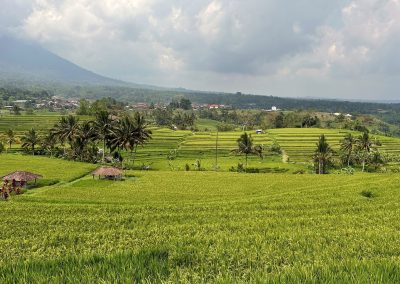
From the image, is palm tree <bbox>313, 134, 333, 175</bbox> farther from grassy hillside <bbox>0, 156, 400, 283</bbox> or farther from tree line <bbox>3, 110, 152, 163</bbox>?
grassy hillside <bbox>0, 156, 400, 283</bbox>

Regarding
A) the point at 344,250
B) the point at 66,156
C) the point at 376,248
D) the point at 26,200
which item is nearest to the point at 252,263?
the point at 344,250

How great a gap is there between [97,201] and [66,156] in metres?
52.0

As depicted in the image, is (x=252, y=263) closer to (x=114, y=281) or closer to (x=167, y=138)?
(x=114, y=281)

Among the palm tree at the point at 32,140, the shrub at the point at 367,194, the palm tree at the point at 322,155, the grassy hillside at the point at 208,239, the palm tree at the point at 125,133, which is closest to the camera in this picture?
the grassy hillside at the point at 208,239

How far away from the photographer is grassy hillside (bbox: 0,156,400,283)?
6.93 meters

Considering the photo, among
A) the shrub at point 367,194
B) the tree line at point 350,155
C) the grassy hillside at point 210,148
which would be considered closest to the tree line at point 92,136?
the grassy hillside at point 210,148

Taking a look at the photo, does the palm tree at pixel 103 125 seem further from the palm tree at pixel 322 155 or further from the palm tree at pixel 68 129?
the palm tree at pixel 322 155

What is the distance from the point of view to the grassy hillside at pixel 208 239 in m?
6.93

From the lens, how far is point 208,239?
1339cm

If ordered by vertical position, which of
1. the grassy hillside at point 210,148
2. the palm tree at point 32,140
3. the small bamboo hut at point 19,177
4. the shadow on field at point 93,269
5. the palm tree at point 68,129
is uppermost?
the shadow on field at point 93,269

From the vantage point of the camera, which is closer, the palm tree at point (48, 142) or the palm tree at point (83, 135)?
the palm tree at point (83, 135)

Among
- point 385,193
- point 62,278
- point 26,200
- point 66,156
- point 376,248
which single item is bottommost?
point 66,156

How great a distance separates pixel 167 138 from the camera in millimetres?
111188

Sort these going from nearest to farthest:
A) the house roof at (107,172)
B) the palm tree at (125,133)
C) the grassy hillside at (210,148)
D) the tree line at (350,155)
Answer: the house roof at (107,172), the palm tree at (125,133), the tree line at (350,155), the grassy hillside at (210,148)
